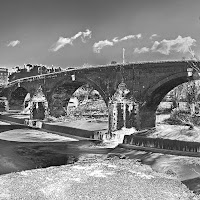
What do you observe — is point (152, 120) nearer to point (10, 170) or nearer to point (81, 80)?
point (81, 80)

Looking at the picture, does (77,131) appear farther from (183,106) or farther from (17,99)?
(17,99)

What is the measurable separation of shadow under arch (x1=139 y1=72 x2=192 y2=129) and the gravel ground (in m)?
13.0

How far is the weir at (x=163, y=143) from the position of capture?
22391 millimetres

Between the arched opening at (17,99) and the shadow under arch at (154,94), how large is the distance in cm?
3812

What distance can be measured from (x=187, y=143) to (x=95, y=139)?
458 inches

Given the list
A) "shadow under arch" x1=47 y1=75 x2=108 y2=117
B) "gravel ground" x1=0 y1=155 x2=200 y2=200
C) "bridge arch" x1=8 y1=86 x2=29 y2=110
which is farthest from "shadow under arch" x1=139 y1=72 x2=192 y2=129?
"bridge arch" x1=8 y1=86 x2=29 y2=110

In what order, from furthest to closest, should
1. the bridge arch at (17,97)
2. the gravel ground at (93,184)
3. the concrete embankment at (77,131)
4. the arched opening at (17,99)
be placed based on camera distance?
the arched opening at (17,99) < the bridge arch at (17,97) < the concrete embankment at (77,131) < the gravel ground at (93,184)

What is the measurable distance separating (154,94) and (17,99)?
47.2 meters

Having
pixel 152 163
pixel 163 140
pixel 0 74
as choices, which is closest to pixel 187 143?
pixel 163 140

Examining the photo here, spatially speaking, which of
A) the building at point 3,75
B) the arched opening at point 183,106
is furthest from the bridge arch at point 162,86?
the building at point 3,75

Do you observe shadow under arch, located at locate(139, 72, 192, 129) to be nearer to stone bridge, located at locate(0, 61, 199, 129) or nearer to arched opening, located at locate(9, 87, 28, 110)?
stone bridge, located at locate(0, 61, 199, 129)

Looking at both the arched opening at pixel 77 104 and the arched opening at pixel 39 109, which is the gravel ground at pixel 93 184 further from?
the arched opening at pixel 39 109

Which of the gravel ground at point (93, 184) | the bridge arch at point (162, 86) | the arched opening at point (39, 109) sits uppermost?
the bridge arch at point (162, 86)

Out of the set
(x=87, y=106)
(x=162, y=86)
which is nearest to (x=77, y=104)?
(x=87, y=106)
